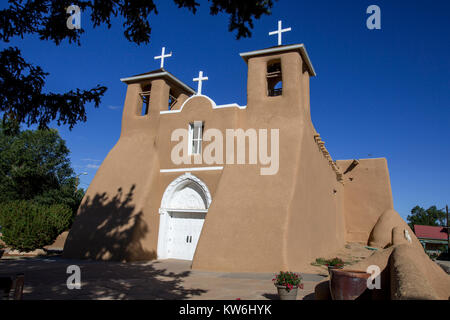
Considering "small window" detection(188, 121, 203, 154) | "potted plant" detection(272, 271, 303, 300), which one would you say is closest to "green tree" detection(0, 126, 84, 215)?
"small window" detection(188, 121, 203, 154)

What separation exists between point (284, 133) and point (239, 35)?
8.69 meters

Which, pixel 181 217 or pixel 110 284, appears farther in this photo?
pixel 181 217

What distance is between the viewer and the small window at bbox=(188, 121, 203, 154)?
15.2 metres

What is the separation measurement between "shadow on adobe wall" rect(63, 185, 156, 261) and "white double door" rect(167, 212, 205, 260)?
1.09 m

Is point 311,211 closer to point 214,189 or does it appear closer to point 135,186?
point 214,189

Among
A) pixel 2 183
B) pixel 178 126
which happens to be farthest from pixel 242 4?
pixel 2 183

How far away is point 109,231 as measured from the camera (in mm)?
14039

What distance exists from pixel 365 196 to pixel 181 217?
14.5m

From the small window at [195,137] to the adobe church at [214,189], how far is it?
0.16 ft

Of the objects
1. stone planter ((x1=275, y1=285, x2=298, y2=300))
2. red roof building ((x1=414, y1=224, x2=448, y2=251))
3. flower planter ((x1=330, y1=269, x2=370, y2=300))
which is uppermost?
flower planter ((x1=330, y1=269, x2=370, y2=300))

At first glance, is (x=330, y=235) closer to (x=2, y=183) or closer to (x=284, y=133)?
(x=284, y=133)

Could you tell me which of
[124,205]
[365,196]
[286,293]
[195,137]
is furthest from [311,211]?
[365,196]

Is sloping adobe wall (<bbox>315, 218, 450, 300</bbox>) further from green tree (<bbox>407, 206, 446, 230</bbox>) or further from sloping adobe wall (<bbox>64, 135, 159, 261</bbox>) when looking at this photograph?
green tree (<bbox>407, 206, 446, 230</bbox>)

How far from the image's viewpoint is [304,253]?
12.4m
